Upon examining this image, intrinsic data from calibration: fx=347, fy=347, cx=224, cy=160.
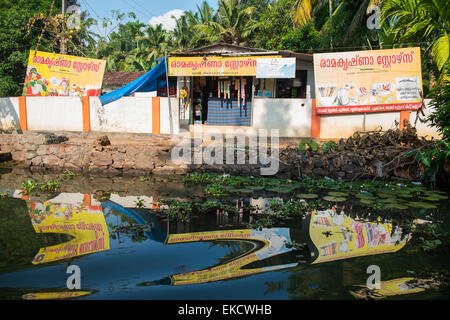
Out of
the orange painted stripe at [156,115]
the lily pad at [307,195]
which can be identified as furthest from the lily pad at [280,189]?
the orange painted stripe at [156,115]

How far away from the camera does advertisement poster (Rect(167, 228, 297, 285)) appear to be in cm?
410

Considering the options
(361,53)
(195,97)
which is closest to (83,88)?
(195,97)

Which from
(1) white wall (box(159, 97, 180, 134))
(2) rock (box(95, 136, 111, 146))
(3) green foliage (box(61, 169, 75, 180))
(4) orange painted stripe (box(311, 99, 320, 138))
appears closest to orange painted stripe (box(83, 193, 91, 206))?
(3) green foliage (box(61, 169, 75, 180))

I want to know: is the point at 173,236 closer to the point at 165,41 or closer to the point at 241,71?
the point at 241,71

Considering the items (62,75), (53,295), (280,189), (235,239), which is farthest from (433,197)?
(62,75)

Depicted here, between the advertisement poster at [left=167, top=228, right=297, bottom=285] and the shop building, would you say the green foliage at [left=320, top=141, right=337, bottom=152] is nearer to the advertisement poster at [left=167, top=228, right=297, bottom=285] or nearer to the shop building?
the shop building

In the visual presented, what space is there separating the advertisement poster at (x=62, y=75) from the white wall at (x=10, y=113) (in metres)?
0.72

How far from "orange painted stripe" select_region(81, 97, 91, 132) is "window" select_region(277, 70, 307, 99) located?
28.6ft

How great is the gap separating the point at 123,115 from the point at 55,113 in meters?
3.23

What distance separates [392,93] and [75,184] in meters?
11.5

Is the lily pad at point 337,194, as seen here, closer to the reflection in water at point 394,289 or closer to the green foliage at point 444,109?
the green foliage at point 444,109

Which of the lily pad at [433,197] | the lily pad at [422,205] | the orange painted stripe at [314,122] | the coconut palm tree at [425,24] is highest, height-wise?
the coconut palm tree at [425,24]

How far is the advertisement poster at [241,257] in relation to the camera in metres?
4.10
